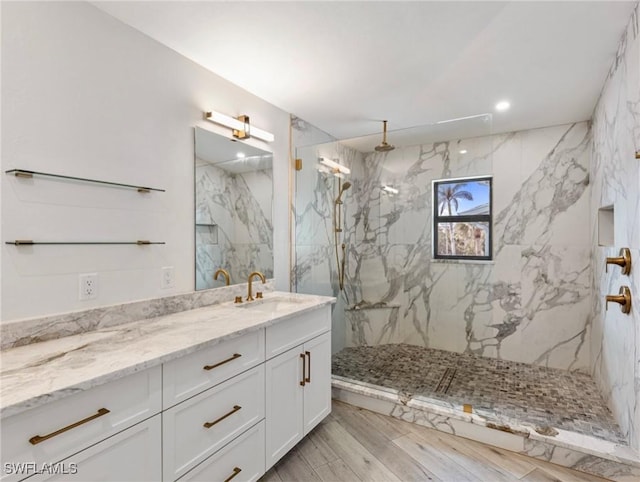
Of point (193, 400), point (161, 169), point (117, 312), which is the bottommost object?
point (193, 400)

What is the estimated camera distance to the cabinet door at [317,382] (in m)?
2.07

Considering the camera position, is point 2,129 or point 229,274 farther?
point 229,274

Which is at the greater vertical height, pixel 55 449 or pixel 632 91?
pixel 632 91

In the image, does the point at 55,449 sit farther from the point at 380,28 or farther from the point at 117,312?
the point at 380,28

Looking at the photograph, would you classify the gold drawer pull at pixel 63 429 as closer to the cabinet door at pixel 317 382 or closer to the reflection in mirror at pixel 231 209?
the reflection in mirror at pixel 231 209

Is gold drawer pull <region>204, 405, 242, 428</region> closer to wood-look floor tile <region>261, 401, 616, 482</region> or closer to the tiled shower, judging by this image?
wood-look floor tile <region>261, 401, 616, 482</region>

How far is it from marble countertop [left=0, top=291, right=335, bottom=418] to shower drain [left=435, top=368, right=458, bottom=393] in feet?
4.94

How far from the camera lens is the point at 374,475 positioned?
1.85 metres

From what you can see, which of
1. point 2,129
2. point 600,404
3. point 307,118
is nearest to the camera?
point 2,129

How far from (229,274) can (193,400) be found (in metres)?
1.06

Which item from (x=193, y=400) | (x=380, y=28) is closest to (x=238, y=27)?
(x=380, y=28)

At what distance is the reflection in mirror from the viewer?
7.02 ft

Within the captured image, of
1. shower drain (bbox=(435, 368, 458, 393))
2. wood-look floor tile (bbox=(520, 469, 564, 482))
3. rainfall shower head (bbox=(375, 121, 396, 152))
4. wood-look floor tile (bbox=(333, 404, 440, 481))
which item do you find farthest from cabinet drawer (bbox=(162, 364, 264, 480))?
rainfall shower head (bbox=(375, 121, 396, 152))

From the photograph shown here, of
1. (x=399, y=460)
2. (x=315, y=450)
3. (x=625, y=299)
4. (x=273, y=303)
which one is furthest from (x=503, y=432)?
(x=273, y=303)
